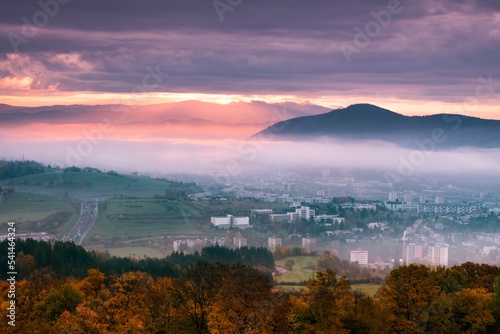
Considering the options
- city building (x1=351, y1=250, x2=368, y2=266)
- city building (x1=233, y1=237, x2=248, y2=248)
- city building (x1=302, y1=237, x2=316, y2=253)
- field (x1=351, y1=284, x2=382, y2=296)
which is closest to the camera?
field (x1=351, y1=284, x2=382, y2=296)

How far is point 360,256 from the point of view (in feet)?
375

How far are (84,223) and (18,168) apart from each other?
29580 millimetres

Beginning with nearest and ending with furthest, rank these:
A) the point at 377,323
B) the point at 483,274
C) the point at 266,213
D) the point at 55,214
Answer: the point at 377,323
the point at 483,274
the point at 55,214
the point at 266,213

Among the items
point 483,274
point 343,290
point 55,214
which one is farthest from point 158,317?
point 55,214

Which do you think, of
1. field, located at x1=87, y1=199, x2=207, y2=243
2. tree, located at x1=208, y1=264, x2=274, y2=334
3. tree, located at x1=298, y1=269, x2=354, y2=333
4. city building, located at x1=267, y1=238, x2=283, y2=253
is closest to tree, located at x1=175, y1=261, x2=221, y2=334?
tree, located at x1=208, y1=264, x2=274, y2=334

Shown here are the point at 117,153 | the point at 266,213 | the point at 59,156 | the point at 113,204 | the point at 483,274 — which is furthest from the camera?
the point at 117,153

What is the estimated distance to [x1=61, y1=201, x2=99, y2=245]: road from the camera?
115 meters

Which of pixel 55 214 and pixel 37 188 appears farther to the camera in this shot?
pixel 37 188

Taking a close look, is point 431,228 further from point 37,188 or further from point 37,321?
point 37,321

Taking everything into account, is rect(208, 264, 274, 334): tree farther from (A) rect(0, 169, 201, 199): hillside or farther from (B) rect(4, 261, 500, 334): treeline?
(A) rect(0, 169, 201, 199): hillside

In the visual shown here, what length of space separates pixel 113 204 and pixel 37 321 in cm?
9196

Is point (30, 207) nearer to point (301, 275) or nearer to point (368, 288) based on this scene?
point (301, 275)

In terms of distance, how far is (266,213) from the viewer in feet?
479

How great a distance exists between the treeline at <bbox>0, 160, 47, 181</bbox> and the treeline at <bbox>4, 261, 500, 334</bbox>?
335 feet
